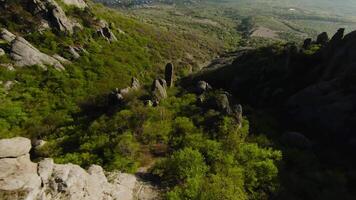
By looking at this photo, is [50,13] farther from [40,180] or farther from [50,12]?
[40,180]

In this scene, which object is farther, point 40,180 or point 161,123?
point 161,123

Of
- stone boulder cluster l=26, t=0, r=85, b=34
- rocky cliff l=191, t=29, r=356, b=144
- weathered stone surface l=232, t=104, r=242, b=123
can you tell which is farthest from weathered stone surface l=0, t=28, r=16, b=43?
weathered stone surface l=232, t=104, r=242, b=123

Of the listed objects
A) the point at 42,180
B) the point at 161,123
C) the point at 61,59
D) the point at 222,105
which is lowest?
the point at 61,59

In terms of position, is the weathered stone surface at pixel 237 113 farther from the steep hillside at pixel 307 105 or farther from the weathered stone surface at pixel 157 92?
the weathered stone surface at pixel 157 92

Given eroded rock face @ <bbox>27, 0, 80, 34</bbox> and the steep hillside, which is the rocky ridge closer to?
the steep hillside

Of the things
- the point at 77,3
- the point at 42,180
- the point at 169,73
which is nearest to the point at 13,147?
the point at 42,180

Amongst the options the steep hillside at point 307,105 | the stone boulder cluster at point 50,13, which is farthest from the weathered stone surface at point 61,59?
the steep hillside at point 307,105

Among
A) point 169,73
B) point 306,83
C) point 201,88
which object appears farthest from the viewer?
point 169,73

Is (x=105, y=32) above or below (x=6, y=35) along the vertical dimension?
below
